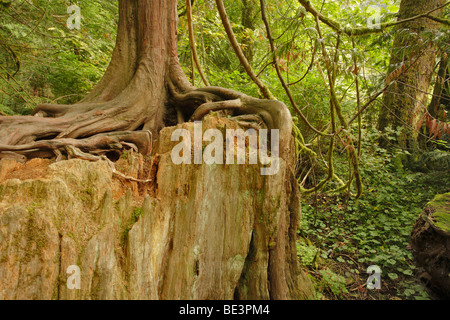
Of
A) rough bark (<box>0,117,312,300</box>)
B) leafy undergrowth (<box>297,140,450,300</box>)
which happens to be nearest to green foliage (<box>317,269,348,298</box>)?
leafy undergrowth (<box>297,140,450,300</box>)

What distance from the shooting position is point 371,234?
4242mm

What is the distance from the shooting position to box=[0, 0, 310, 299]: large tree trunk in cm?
224

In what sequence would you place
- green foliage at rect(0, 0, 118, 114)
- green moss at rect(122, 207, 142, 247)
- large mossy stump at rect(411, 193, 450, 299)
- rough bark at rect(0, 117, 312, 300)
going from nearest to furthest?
1. rough bark at rect(0, 117, 312, 300)
2. green moss at rect(122, 207, 142, 247)
3. large mossy stump at rect(411, 193, 450, 299)
4. green foliage at rect(0, 0, 118, 114)

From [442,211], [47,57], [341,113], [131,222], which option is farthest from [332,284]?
[47,57]

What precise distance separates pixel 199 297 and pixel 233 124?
4.80 feet

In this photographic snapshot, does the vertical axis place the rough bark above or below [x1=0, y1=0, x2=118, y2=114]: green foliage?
below

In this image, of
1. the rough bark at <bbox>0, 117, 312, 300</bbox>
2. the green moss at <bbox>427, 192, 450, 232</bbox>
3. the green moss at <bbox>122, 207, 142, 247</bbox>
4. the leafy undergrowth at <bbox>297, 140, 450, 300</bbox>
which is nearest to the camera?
the rough bark at <bbox>0, 117, 312, 300</bbox>

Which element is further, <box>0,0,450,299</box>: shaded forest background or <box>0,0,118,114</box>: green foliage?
<box>0,0,118,114</box>: green foliage

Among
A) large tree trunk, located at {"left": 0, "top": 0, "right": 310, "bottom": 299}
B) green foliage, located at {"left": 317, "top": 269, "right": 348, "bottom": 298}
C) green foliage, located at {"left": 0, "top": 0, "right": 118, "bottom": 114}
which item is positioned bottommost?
green foliage, located at {"left": 317, "top": 269, "right": 348, "bottom": 298}

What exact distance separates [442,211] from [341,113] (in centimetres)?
189

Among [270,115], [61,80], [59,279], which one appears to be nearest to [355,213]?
[270,115]

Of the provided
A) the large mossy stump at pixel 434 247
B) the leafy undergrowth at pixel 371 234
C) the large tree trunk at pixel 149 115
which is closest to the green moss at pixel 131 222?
the large tree trunk at pixel 149 115

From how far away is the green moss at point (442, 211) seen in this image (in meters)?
3.21

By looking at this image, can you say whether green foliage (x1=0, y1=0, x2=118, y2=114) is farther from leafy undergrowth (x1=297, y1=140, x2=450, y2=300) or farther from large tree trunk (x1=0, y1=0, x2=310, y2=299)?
leafy undergrowth (x1=297, y1=140, x2=450, y2=300)
